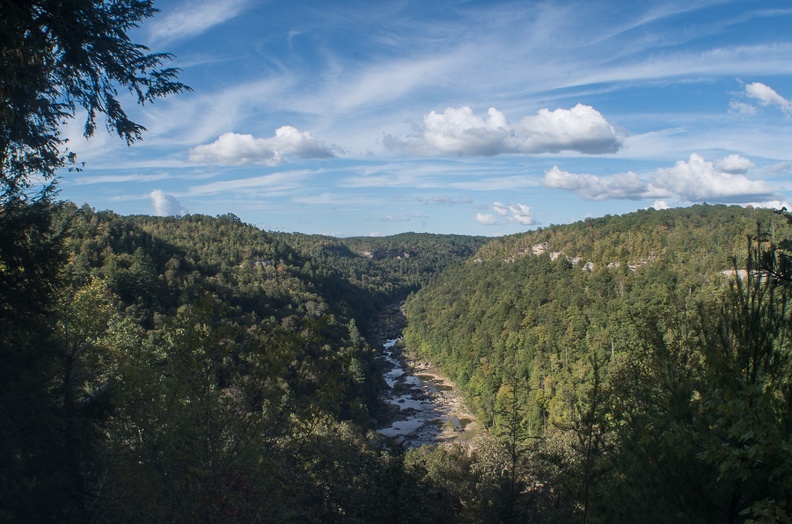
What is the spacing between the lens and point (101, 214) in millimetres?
61812

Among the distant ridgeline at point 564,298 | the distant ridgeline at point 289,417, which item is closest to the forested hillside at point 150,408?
the distant ridgeline at point 289,417

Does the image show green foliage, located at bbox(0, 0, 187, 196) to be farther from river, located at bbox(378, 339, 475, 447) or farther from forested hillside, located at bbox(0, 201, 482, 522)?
river, located at bbox(378, 339, 475, 447)

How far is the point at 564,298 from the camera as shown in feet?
191

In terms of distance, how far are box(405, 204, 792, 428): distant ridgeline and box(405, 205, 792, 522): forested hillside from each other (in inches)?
10.8

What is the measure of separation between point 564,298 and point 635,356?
52.0 metres

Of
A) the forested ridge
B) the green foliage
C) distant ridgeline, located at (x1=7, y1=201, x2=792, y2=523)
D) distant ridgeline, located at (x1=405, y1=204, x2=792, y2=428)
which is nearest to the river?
distant ridgeline, located at (x1=405, y1=204, x2=792, y2=428)

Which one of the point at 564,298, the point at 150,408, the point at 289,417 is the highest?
the point at 289,417

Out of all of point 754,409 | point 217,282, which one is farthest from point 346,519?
point 217,282

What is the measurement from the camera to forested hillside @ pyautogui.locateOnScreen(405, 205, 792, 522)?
4.93 metres

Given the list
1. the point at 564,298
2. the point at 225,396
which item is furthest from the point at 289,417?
the point at 564,298

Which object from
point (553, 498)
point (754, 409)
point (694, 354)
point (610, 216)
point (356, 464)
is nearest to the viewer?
point (754, 409)

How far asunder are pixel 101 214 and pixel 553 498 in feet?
220

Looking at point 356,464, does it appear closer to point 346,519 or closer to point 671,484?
point 346,519

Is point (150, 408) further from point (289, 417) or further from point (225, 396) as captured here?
point (289, 417)
